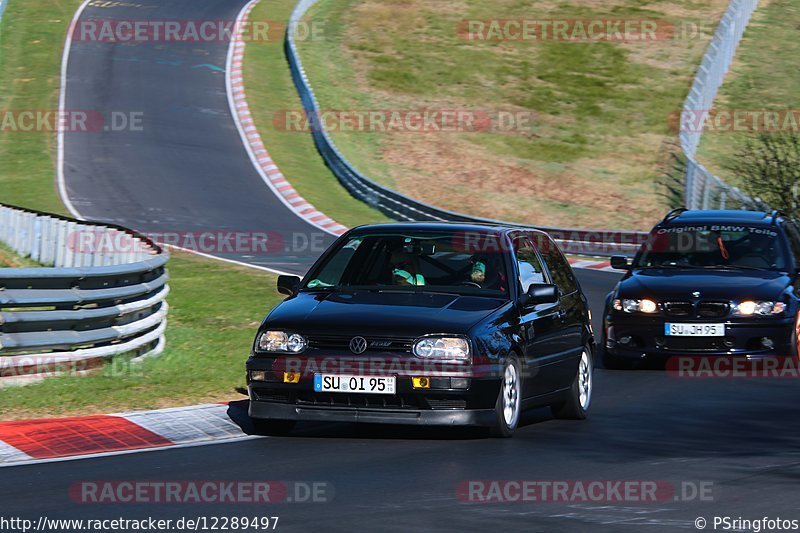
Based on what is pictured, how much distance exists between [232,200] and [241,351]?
18035 mm

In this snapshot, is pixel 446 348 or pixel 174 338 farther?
pixel 174 338

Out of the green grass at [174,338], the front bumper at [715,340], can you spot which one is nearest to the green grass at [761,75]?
the green grass at [174,338]

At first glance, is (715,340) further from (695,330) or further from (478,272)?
(478,272)

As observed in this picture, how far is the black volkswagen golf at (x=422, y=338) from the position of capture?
9422 mm

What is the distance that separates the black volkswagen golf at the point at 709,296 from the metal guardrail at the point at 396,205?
1213 cm

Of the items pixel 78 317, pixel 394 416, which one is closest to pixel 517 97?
pixel 78 317

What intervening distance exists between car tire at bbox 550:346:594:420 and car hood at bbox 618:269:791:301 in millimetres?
2859

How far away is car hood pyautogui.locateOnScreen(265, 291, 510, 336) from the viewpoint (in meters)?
9.50

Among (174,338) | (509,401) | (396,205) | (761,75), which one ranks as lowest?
(396,205)

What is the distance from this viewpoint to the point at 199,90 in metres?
42.8

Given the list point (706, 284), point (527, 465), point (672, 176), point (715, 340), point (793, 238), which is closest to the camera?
point (527, 465)

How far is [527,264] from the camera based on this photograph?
10852 mm

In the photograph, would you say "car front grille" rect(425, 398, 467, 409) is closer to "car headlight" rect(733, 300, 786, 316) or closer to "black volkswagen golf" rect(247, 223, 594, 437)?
"black volkswagen golf" rect(247, 223, 594, 437)

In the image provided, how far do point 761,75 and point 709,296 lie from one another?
36174 mm
